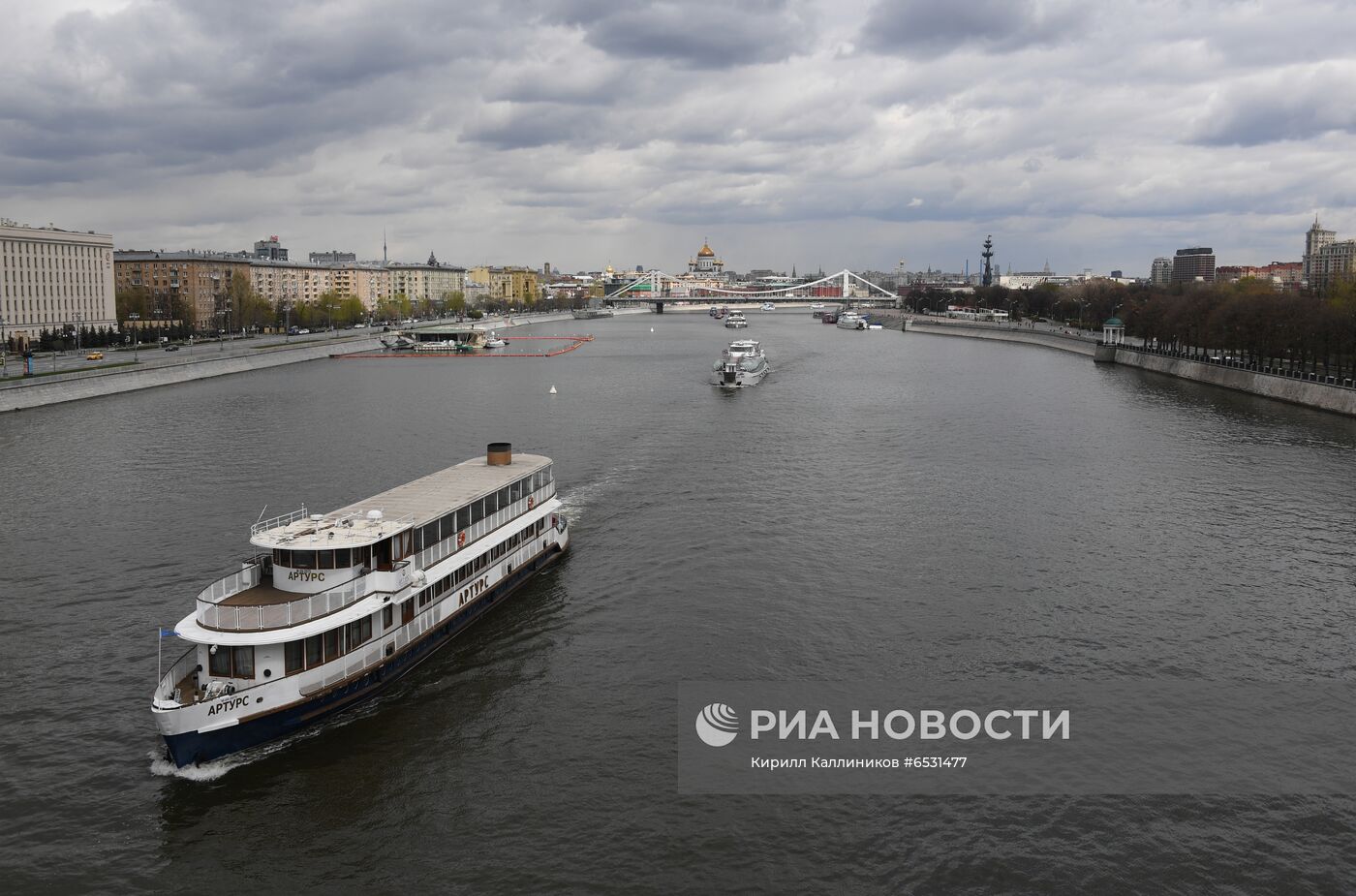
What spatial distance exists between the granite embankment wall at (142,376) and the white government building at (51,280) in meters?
12.2

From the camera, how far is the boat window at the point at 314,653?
14508mm

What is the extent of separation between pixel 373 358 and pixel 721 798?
263ft

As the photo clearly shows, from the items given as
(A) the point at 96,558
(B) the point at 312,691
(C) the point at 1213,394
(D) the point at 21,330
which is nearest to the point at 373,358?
(D) the point at 21,330

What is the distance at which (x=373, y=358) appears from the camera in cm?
8781

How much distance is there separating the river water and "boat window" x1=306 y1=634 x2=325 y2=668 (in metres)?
0.93

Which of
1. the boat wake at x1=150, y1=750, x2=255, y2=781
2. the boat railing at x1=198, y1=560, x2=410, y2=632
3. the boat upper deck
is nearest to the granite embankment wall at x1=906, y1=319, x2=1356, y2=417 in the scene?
the boat upper deck

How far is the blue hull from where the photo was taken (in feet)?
43.7

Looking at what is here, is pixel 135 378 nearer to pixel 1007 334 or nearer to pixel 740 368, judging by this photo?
pixel 740 368

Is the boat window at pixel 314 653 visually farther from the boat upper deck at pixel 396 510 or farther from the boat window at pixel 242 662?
the boat upper deck at pixel 396 510

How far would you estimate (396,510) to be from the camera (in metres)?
18.0

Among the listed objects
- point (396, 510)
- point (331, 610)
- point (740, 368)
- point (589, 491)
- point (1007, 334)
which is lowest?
point (589, 491)

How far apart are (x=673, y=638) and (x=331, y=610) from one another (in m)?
5.50

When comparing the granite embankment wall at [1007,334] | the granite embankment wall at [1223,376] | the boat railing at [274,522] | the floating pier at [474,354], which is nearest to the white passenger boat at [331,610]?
the boat railing at [274,522]

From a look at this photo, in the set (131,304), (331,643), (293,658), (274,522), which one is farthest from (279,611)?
(131,304)
